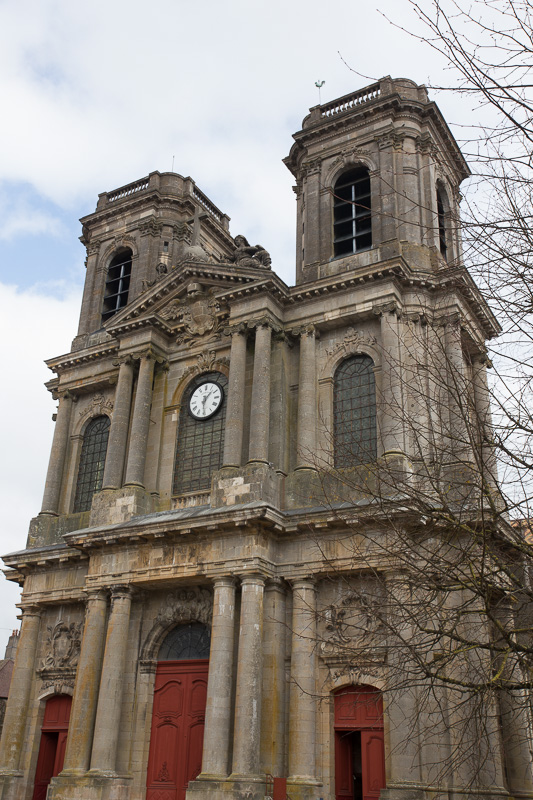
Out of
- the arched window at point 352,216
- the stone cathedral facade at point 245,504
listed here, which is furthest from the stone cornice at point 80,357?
the arched window at point 352,216

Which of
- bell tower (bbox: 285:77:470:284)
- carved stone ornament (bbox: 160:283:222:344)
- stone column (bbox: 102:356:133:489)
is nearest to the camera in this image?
stone column (bbox: 102:356:133:489)

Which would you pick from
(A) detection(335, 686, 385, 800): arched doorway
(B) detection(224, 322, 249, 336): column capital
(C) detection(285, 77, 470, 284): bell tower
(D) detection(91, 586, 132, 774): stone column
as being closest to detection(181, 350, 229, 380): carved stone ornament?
(B) detection(224, 322, 249, 336): column capital

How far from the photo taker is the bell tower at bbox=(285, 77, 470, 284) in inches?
869

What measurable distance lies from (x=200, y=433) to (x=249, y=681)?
7567 millimetres

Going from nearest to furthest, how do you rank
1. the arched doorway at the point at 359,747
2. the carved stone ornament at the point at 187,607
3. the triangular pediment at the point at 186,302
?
the arched doorway at the point at 359,747 < the carved stone ornament at the point at 187,607 < the triangular pediment at the point at 186,302

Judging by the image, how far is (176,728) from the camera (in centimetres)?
1898

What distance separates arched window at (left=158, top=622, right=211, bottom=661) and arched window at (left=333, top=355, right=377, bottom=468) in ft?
17.9

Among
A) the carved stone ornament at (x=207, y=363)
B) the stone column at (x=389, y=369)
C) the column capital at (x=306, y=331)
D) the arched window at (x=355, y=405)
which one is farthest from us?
the carved stone ornament at (x=207, y=363)

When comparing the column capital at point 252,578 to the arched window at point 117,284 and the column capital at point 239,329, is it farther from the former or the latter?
the arched window at point 117,284

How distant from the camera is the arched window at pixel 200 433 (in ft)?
70.8

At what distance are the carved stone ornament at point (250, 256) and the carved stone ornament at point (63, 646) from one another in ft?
37.1

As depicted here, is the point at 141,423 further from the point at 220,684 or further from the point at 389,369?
the point at 220,684

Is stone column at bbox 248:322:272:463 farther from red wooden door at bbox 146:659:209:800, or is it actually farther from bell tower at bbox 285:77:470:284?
red wooden door at bbox 146:659:209:800

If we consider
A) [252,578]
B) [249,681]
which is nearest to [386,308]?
[252,578]
